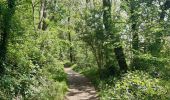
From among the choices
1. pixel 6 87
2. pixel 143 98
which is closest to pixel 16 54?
pixel 6 87

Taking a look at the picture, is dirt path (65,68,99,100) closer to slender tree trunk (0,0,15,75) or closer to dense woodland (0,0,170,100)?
dense woodland (0,0,170,100)

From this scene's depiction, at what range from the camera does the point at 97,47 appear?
74.5ft

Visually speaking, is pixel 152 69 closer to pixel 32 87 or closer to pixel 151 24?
pixel 151 24

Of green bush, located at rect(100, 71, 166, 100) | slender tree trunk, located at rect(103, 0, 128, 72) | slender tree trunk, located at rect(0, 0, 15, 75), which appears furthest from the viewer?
slender tree trunk, located at rect(103, 0, 128, 72)

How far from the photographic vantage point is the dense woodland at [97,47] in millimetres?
11500

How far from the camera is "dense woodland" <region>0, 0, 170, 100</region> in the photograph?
11.5 m

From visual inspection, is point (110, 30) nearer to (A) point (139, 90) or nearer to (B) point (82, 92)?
(B) point (82, 92)

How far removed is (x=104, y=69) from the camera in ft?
75.9

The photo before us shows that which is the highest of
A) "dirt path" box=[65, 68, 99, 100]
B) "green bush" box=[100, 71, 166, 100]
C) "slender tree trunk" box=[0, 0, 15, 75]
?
"slender tree trunk" box=[0, 0, 15, 75]

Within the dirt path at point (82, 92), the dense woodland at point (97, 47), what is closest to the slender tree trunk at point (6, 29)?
the dense woodland at point (97, 47)

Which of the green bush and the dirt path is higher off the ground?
the green bush

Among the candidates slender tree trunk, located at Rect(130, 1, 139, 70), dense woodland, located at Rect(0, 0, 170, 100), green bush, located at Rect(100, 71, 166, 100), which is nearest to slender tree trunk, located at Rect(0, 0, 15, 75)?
dense woodland, located at Rect(0, 0, 170, 100)

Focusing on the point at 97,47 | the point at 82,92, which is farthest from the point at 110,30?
the point at 82,92

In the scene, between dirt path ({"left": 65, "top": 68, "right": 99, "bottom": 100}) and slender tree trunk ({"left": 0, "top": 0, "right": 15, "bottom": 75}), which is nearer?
slender tree trunk ({"left": 0, "top": 0, "right": 15, "bottom": 75})
